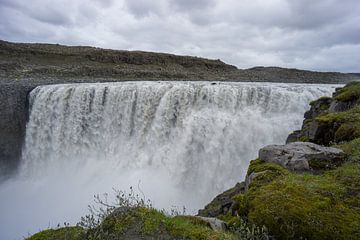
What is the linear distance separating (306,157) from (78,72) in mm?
38022

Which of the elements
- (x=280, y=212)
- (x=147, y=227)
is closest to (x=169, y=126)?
(x=280, y=212)

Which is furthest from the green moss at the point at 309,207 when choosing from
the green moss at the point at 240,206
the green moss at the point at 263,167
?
the green moss at the point at 263,167

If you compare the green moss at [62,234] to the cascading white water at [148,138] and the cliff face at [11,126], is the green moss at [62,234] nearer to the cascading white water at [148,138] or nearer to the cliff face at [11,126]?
the cascading white water at [148,138]

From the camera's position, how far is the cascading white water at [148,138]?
16.3 m

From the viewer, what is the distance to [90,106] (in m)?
22.3

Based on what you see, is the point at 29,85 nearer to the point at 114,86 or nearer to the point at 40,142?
the point at 40,142

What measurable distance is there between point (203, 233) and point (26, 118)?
2402 cm

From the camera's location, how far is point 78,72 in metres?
40.4

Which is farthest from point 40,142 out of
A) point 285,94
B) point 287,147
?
point 287,147

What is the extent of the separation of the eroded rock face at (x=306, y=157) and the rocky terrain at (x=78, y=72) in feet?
74.7

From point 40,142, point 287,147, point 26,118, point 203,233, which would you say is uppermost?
point 287,147

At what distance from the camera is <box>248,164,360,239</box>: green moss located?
4129mm

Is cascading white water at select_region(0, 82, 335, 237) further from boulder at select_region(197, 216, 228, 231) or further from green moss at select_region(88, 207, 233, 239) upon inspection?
green moss at select_region(88, 207, 233, 239)

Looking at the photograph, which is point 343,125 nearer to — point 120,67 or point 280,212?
point 280,212
